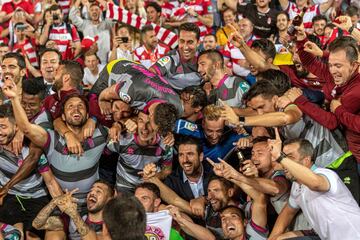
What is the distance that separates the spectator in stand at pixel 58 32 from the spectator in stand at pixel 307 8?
320 centimetres

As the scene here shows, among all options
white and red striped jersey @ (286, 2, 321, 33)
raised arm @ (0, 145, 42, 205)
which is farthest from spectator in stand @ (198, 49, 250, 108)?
white and red striped jersey @ (286, 2, 321, 33)

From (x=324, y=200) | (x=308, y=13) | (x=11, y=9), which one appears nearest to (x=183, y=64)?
(x=324, y=200)

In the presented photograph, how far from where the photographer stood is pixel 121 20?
9359mm

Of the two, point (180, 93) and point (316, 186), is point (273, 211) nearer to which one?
point (316, 186)

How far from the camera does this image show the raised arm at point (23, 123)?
509cm

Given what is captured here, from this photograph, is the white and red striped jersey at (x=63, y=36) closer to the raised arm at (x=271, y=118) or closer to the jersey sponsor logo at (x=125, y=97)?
the jersey sponsor logo at (x=125, y=97)

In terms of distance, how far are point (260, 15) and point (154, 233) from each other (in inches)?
197

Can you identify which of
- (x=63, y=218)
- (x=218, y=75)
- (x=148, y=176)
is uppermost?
(x=218, y=75)

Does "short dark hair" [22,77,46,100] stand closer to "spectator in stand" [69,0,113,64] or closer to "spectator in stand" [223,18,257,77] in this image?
"spectator in stand" [223,18,257,77]

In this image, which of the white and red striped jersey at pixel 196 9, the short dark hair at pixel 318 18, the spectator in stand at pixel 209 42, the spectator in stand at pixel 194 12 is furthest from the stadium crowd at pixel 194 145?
the white and red striped jersey at pixel 196 9

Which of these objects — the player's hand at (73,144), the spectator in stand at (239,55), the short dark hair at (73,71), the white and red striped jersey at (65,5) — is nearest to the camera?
the player's hand at (73,144)

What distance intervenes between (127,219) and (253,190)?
1.91 meters

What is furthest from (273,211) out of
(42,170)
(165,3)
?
(165,3)

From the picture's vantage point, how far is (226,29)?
921cm
